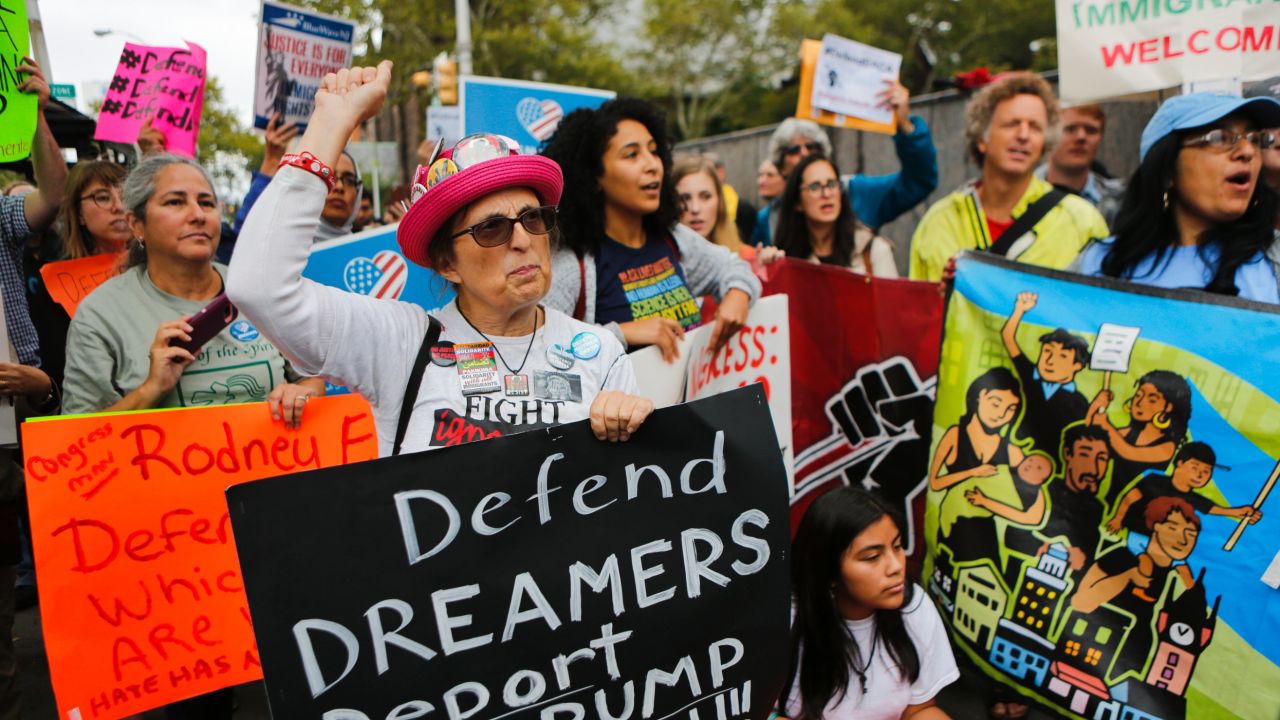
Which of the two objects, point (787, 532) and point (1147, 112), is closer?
point (787, 532)

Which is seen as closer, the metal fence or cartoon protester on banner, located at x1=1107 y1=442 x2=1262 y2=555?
cartoon protester on banner, located at x1=1107 y1=442 x2=1262 y2=555

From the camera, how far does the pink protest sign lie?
430cm

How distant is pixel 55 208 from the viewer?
3561 millimetres

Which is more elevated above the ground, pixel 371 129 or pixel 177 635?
pixel 371 129

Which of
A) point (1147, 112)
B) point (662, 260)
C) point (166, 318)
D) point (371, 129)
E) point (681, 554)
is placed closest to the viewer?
point (681, 554)

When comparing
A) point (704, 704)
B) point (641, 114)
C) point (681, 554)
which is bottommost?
point (704, 704)

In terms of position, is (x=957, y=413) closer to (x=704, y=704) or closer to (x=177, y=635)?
(x=704, y=704)

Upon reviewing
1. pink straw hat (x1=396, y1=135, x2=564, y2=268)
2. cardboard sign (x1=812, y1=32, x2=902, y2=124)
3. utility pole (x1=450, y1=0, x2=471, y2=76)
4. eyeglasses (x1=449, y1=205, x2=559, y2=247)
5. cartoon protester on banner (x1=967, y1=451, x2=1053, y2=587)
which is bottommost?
cartoon protester on banner (x1=967, y1=451, x2=1053, y2=587)

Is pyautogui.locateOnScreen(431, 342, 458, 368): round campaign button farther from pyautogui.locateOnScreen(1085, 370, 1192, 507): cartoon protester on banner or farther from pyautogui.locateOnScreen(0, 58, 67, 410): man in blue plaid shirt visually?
pyautogui.locateOnScreen(0, 58, 67, 410): man in blue plaid shirt

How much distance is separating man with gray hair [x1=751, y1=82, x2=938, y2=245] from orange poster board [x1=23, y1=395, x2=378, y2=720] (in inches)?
99.6

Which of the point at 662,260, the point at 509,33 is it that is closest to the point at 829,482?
the point at 662,260

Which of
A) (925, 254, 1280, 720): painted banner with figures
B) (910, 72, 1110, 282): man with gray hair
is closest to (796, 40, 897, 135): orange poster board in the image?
(910, 72, 1110, 282): man with gray hair

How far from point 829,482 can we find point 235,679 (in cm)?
237

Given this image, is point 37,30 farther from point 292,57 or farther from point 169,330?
point 169,330
